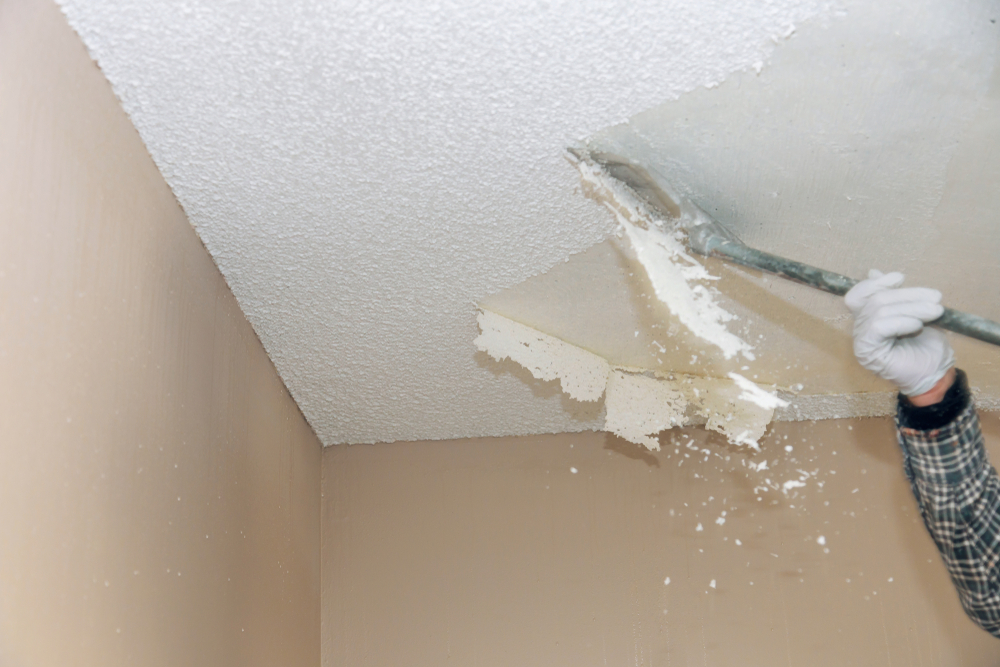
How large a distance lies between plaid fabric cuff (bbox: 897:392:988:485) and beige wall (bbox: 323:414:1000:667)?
944 mm

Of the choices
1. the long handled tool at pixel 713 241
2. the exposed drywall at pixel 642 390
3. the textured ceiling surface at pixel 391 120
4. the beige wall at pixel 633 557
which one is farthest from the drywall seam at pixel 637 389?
the long handled tool at pixel 713 241

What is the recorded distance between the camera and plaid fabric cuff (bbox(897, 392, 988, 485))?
58.2 inches

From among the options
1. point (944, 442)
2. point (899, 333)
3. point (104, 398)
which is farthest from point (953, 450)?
point (104, 398)

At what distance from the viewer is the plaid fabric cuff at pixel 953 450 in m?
1.48

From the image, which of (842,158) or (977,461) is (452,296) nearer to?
(842,158)

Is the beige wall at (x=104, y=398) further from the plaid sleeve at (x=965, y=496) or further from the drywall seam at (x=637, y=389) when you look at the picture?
the plaid sleeve at (x=965, y=496)

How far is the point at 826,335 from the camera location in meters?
2.10

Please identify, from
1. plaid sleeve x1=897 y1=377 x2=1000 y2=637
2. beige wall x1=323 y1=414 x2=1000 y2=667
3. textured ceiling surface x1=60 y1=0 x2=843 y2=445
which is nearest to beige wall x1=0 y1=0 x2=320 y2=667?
textured ceiling surface x1=60 y1=0 x2=843 y2=445

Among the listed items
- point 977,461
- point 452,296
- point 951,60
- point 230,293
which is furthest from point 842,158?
point 230,293

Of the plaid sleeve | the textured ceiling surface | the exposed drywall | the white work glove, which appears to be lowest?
the plaid sleeve

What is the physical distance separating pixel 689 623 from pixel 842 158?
145cm

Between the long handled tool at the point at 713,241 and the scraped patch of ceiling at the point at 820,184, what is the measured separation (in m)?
0.03

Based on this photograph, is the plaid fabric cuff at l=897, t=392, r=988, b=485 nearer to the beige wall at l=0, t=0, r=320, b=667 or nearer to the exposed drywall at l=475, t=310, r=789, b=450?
the exposed drywall at l=475, t=310, r=789, b=450

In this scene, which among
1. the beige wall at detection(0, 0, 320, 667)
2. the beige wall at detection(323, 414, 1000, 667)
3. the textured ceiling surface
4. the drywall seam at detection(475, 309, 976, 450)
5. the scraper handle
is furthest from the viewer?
the beige wall at detection(323, 414, 1000, 667)
